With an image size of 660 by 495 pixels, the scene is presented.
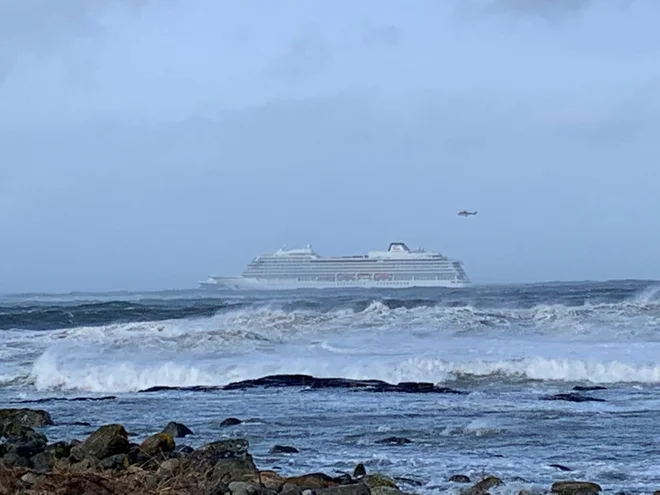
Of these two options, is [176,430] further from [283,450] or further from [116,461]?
[116,461]

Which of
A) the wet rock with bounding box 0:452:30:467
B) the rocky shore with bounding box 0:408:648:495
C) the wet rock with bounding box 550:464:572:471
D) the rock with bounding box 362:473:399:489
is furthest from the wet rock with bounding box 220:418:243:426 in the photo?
the wet rock with bounding box 550:464:572:471

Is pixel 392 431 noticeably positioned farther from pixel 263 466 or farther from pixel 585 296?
pixel 585 296

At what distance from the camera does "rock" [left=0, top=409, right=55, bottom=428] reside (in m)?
12.6

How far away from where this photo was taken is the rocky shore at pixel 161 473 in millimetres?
4699

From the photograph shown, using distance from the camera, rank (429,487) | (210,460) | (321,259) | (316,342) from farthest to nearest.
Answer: (321,259)
(316,342)
(210,460)
(429,487)

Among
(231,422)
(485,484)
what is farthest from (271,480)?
(231,422)

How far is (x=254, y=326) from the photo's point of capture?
28.4 metres

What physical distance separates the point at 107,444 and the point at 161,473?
425cm

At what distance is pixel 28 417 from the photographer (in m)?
12.7

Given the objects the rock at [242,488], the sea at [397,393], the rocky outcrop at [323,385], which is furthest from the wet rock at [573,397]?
the rock at [242,488]

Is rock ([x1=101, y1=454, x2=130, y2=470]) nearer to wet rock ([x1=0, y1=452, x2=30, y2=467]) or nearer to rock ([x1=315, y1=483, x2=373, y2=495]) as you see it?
wet rock ([x1=0, y1=452, x2=30, y2=467])

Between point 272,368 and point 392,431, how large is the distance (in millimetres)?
8375

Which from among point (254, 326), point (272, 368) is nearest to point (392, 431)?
point (272, 368)

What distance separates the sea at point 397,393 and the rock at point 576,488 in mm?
177
